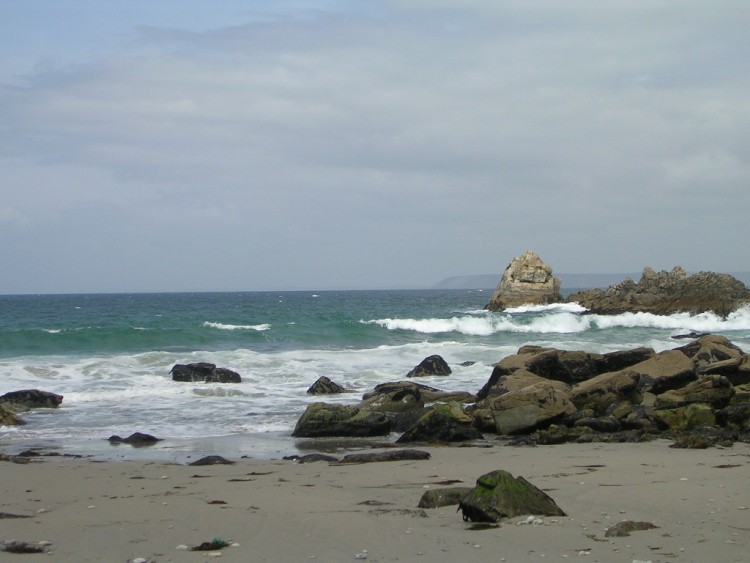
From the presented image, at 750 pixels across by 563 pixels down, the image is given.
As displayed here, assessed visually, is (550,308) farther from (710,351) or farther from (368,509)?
(368,509)

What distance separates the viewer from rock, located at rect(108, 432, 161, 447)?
1267 centimetres

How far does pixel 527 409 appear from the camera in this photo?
1332 cm

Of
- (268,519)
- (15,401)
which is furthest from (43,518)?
(15,401)

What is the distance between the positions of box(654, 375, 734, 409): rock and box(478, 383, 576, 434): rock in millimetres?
2024

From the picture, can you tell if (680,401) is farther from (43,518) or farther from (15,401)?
(15,401)

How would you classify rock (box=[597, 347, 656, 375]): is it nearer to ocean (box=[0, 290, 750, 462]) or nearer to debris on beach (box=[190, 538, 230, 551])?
ocean (box=[0, 290, 750, 462])

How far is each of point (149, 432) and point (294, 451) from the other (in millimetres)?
3318

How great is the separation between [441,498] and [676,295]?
50983 millimetres

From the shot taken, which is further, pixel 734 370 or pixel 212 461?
pixel 734 370

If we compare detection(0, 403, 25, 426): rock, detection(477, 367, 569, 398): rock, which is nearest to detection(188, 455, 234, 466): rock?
detection(0, 403, 25, 426): rock

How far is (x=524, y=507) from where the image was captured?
21.1 feet

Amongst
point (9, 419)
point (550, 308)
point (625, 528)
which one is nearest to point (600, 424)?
point (625, 528)

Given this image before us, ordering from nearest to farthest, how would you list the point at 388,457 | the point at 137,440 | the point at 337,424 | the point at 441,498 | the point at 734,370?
the point at 441,498 < the point at 388,457 < the point at 137,440 < the point at 337,424 < the point at 734,370

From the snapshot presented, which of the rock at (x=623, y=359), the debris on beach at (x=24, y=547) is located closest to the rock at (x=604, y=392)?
the rock at (x=623, y=359)
